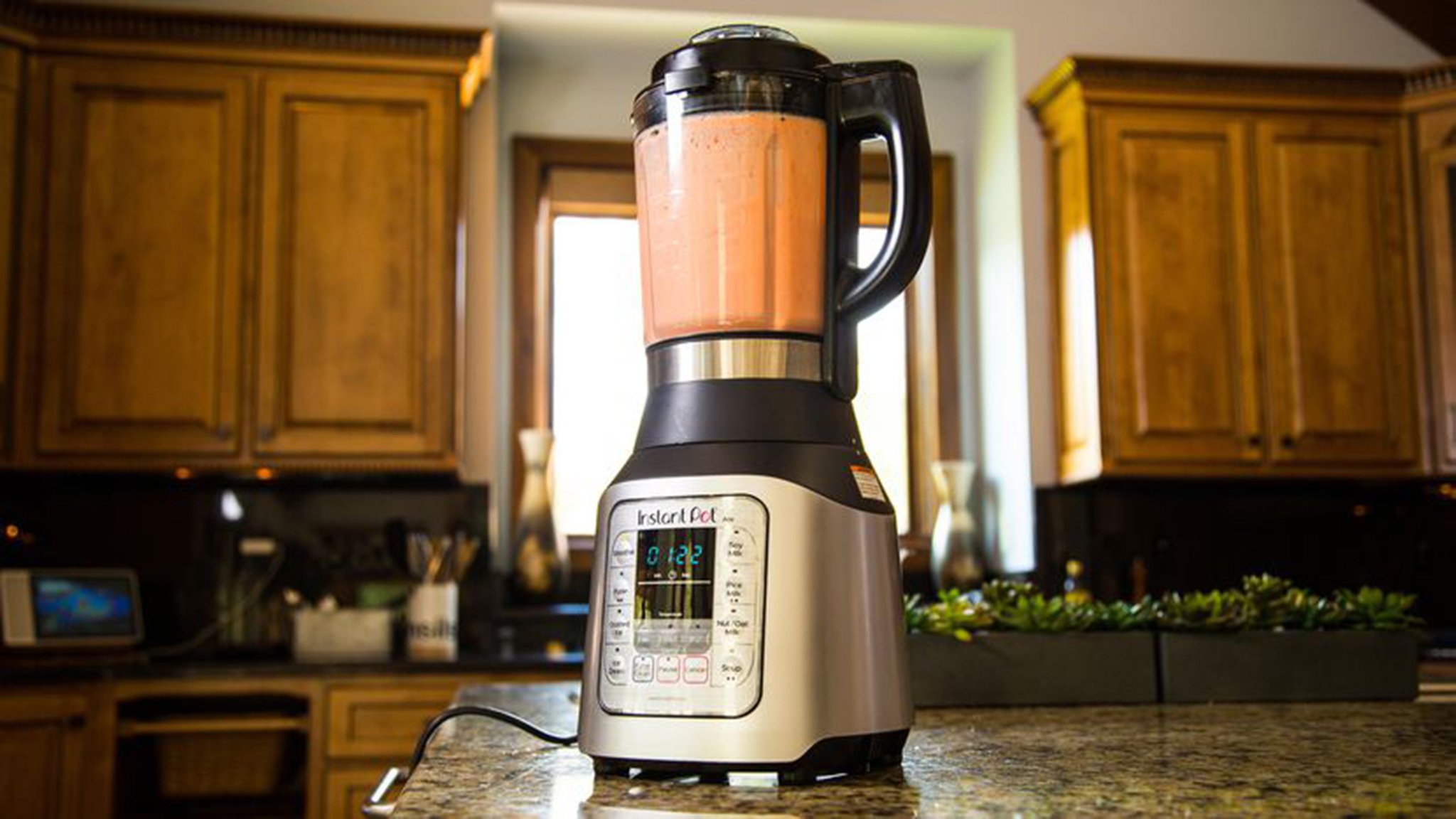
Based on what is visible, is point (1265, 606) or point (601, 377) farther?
point (601, 377)

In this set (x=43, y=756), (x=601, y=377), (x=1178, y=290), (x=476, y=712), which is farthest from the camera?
(x=601, y=377)

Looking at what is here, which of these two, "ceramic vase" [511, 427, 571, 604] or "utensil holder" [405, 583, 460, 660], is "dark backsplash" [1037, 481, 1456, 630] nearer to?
"ceramic vase" [511, 427, 571, 604]

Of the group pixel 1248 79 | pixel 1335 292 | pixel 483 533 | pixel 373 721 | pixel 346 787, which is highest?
pixel 1248 79

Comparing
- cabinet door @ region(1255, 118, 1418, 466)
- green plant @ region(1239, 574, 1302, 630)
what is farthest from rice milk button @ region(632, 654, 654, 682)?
cabinet door @ region(1255, 118, 1418, 466)

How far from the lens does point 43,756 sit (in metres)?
3.05

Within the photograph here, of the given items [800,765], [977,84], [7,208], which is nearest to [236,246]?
[7,208]

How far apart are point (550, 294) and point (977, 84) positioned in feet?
4.46

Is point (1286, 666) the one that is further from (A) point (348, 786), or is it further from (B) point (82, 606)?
(B) point (82, 606)

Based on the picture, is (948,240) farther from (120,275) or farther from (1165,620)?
(1165,620)

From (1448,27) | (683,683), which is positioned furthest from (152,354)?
(1448,27)

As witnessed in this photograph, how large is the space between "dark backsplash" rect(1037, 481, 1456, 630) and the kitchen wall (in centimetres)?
22

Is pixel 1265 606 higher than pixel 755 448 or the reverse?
the reverse

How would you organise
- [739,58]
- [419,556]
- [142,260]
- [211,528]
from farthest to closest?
[211,528], [419,556], [142,260], [739,58]

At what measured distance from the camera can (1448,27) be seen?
4.38 meters
